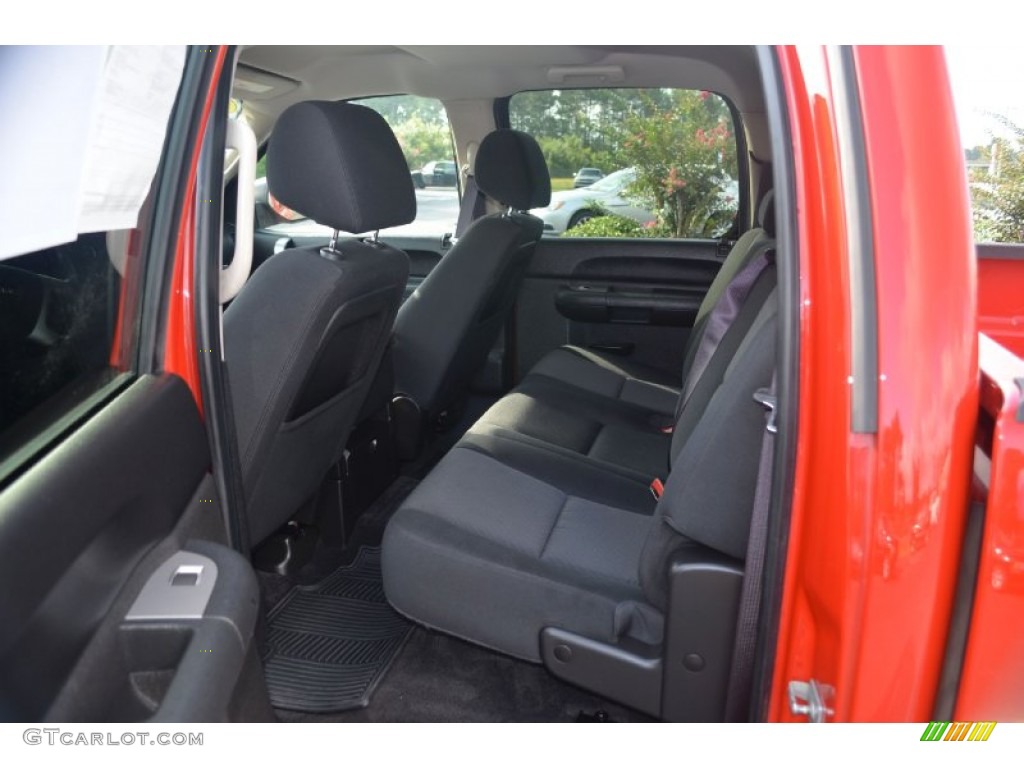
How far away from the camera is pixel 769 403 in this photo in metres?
1.10

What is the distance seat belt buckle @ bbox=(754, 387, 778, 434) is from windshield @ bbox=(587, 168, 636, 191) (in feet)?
7.04

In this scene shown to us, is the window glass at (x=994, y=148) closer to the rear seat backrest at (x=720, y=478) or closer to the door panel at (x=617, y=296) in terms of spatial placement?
the rear seat backrest at (x=720, y=478)

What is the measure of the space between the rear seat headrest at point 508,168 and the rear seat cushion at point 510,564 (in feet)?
4.58

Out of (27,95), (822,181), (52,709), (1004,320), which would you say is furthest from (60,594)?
(1004,320)

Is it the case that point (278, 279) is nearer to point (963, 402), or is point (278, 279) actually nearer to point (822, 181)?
point (822, 181)

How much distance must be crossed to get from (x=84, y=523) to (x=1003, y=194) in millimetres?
1536

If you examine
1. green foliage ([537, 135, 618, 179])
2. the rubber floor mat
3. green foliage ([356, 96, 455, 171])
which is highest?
green foliage ([356, 96, 455, 171])

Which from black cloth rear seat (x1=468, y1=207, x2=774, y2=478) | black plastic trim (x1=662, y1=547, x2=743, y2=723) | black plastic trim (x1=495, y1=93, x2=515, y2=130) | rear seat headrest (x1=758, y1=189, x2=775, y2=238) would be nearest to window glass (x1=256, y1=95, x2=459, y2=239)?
black plastic trim (x1=495, y1=93, x2=515, y2=130)

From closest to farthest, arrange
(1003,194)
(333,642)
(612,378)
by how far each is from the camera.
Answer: (1003,194) < (333,642) < (612,378)

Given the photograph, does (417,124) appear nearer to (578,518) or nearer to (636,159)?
(636,159)

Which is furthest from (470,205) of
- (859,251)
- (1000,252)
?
(859,251)

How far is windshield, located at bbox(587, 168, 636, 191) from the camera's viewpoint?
3146 mm

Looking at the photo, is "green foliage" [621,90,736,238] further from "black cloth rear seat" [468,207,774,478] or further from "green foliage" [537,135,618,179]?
"black cloth rear seat" [468,207,774,478]

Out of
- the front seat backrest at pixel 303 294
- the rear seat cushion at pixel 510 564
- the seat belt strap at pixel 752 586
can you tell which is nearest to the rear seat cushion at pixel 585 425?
the rear seat cushion at pixel 510 564
